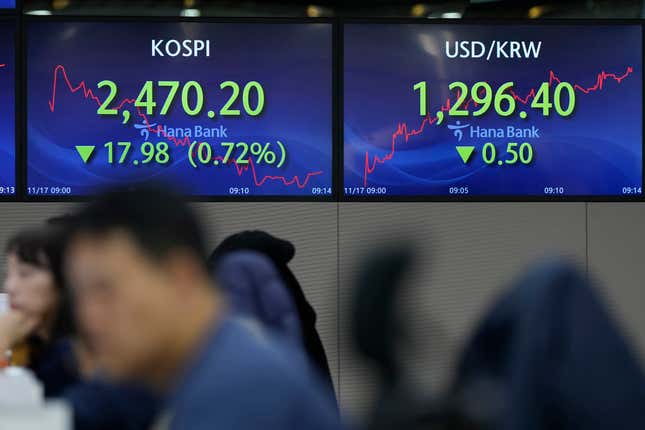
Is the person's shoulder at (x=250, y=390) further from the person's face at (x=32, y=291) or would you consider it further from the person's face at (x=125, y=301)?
the person's face at (x=32, y=291)

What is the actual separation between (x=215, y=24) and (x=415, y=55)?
36.0 inches

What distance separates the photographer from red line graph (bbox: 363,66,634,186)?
5.16 metres

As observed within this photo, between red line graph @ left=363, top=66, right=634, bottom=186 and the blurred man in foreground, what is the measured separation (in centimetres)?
396

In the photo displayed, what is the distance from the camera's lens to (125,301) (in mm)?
1125

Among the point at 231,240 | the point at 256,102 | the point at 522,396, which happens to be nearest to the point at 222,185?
the point at 256,102

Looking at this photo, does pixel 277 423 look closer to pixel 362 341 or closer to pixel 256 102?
pixel 362 341

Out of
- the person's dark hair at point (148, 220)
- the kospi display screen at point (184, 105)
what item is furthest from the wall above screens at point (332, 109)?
the person's dark hair at point (148, 220)

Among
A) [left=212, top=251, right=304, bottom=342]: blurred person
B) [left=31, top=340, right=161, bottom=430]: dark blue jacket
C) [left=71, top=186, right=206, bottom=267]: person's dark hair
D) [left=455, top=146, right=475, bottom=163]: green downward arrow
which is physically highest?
[left=455, top=146, right=475, bottom=163]: green downward arrow

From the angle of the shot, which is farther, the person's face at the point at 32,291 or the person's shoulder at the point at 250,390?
the person's face at the point at 32,291

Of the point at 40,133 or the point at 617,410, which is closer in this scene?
the point at 617,410

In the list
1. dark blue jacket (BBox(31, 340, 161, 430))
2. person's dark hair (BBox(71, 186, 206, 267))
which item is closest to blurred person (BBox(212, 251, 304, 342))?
dark blue jacket (BBox(31, 340, 161, 430))

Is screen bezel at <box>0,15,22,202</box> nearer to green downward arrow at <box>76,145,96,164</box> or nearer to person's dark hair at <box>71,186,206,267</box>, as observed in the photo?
green downward arrow at <box>76,145,96,164</box>

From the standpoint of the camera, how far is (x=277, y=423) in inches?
39.2

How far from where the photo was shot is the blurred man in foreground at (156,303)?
1.06m
